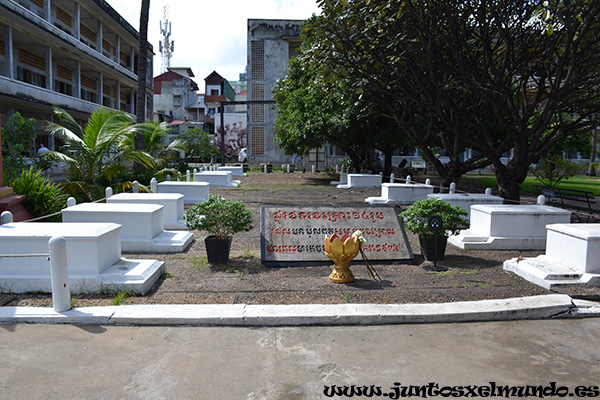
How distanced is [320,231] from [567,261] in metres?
4.06

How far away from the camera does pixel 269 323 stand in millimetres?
5793

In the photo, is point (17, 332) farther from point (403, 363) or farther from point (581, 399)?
point (581, 399)

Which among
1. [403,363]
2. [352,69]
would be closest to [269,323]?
[403,363]

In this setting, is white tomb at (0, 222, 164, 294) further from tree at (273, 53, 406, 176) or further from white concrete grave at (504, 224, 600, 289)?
tree at (273, 53, 406, 176)

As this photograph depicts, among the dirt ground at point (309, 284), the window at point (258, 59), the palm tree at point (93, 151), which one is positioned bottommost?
the dirt ground at point (309, 284)

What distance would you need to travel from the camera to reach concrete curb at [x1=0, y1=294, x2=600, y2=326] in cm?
570

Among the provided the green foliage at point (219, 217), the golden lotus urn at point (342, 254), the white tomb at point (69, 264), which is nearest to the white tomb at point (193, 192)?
the green foliage at point (219, 217)

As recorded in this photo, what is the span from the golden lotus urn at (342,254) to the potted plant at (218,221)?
1799 millimetres

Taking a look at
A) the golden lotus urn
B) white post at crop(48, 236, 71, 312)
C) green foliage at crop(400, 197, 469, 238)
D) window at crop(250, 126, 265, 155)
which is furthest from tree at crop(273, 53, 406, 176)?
window at crop(250, 126, 265, 155)

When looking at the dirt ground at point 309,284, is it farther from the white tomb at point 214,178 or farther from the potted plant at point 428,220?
the white tomb at point 214,178

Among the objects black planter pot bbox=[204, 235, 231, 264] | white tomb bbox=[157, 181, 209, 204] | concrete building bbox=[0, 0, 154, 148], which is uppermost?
concrete building bbox=[0, 0, 154, 148]

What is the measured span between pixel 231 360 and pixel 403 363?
169 centimetres

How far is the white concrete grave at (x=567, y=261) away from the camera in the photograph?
721cm

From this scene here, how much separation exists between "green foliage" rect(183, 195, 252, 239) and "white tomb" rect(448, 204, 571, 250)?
478 cm
